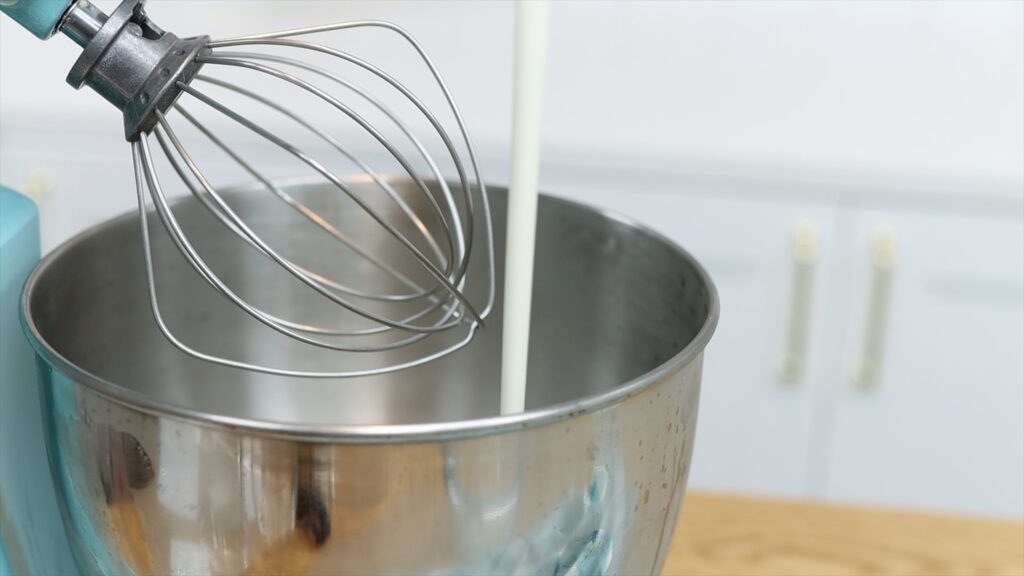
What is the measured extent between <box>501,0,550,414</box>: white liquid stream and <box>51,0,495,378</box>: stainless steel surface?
0.02 m

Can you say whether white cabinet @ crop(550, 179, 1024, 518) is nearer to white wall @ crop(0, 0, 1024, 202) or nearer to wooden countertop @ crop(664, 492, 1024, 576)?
white wall @ crop(0, 0, 1024, 202)

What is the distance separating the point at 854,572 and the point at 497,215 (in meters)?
0.22

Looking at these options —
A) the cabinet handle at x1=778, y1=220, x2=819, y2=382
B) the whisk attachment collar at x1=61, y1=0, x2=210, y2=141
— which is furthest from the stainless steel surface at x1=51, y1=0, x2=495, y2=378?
the cabinet handle at x1=778, y1=220, x2=819, y2=382

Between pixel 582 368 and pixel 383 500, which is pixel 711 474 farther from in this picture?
pixel 383 500

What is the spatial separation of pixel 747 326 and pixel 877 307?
112 millimetres

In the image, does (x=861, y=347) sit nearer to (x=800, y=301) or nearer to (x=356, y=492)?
(x=800, y=301)

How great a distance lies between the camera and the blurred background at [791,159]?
36.0 inches

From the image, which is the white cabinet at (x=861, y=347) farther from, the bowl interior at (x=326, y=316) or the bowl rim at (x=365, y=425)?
the bowl rim at (x=365, y=425)

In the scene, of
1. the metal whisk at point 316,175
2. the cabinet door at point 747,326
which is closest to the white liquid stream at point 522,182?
the metal whisk at point 316,175

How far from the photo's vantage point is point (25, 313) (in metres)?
0.35

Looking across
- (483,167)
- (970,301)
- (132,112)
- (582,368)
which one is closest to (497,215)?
(582,368)

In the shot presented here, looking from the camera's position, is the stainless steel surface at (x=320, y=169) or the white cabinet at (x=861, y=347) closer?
the stainless steel surface at (x=320, y=169)

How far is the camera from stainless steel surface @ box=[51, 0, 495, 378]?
1.08ft

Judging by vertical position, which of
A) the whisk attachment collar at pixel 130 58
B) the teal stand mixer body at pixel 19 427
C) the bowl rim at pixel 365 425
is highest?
the whisk attachment collar at pixel 130 58
